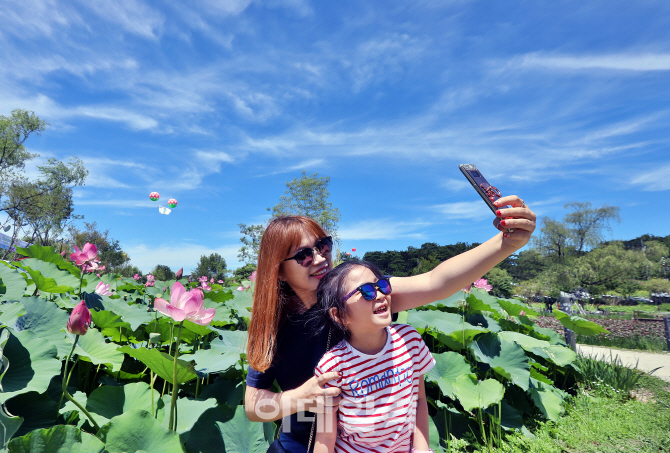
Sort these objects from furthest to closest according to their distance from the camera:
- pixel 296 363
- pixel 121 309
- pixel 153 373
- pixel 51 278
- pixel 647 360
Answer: pixel 647 360 → pixel 121 309 → pixel 51 278 → pixel 153 373 → pixel 296 363

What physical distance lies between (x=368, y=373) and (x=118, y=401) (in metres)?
1.09

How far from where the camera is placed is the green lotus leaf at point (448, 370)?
7.43ft

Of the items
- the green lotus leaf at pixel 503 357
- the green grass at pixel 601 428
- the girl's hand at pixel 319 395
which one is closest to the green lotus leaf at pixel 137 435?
the girl's hand at pixel 319 395

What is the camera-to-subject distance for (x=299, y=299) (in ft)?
4.70

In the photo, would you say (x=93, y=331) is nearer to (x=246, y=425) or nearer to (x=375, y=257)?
(x=246, y=425)

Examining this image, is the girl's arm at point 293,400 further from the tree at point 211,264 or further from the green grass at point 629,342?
the tree at point 211,264

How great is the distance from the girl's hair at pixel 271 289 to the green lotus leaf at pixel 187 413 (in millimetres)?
436

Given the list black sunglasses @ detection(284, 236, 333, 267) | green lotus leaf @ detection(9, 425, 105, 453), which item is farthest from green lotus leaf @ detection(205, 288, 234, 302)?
green lotus leaf @ detection(9, 425, 105, 453)

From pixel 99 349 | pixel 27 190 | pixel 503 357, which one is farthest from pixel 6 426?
pixel 27 190

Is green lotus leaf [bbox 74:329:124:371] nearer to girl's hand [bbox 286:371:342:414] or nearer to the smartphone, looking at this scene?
girl's hand [bbox 286:371:342:414]

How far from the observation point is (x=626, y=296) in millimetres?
23906

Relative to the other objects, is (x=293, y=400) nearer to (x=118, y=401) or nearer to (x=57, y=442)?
(x=57, y=442)

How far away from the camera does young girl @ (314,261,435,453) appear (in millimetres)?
1119

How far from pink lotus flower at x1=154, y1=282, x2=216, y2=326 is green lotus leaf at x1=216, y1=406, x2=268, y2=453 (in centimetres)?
50
